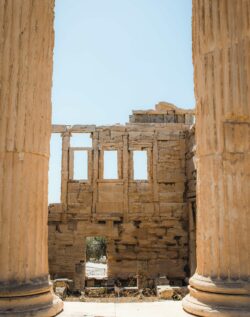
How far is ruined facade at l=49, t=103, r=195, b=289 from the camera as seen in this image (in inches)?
758

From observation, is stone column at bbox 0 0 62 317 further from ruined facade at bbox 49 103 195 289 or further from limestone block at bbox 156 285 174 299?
ruined facade at bbox 49 103 195 289

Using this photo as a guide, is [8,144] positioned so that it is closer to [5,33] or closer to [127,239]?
[5,33]

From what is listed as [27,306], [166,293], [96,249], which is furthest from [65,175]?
[96,249]

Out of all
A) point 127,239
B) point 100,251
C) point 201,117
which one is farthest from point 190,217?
point 100,251

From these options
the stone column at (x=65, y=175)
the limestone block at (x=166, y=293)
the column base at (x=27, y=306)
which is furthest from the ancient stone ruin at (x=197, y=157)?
the stone column at (x=65, y=175)

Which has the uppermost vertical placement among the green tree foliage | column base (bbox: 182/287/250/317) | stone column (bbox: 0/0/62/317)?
stone column (bbox: 0/0/62/317)

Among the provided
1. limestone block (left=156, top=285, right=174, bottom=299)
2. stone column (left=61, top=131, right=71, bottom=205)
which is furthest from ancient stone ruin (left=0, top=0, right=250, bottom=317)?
stone column (left=61, top=131, right=71, bottom=205)

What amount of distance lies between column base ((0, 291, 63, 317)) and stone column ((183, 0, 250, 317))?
153cm

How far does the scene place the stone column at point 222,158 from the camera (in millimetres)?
4676

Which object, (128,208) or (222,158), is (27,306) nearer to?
(222,158)

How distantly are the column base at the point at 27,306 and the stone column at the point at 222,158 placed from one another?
5.03 ft

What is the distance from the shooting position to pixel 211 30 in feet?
17.0

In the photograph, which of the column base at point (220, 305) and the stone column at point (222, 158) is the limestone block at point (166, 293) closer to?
the stone column at point (222, 158)

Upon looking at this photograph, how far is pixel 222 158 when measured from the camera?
16.1 ft
